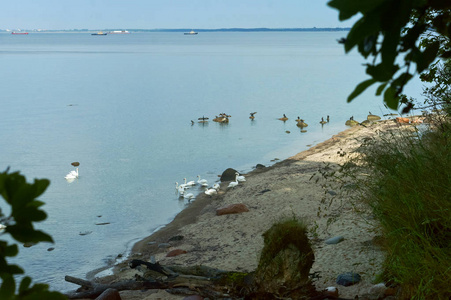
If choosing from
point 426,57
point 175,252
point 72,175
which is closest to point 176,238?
point 175,252

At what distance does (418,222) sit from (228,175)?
11.1m

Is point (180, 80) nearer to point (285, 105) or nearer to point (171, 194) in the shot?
point (285, 105)

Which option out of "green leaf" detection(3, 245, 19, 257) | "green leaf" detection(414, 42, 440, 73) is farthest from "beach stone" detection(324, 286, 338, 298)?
A: "green leaf" detection(3, 245, 19, 257)

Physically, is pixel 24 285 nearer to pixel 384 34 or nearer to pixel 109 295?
pixel 384 34

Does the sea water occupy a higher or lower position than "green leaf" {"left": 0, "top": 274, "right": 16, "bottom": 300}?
higher

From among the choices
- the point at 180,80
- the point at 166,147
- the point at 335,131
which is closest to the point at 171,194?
the point at 166,147

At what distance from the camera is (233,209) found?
11.0 meters

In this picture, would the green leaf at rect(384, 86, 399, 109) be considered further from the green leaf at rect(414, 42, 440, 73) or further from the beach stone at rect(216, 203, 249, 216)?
the beach stone at rect(216, 203, 249, 216)

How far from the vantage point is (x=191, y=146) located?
20641mm

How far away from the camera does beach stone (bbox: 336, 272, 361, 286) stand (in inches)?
204

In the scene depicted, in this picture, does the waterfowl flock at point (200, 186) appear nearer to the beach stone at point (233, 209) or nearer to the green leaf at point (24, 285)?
the beach stone at point (233, 209)

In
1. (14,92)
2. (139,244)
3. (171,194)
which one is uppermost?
(14,92)

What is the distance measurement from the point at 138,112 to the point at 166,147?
30.6 ft

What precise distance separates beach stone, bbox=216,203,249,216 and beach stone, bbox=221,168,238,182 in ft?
13.7
